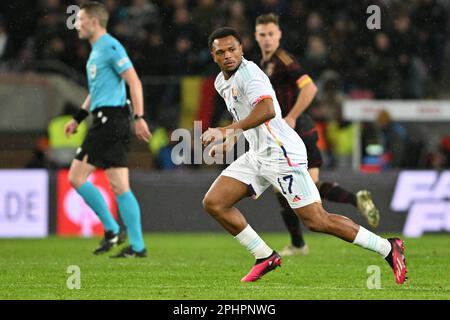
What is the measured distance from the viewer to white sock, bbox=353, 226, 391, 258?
26.7 feet

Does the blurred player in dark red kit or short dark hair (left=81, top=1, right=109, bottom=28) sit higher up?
short dark hair (left=81, top=1, right=109, bottom=28)

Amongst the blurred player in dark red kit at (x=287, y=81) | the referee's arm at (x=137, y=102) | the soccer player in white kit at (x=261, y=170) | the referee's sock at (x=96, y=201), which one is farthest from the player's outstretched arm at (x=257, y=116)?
the referee's sock at (x=96, y=201)

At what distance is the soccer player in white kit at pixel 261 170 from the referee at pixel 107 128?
2.52 m

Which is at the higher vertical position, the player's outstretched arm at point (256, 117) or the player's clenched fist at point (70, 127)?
the player's outstretched arm at point (256, 117)

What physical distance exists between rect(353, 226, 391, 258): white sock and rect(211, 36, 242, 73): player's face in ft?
5.05

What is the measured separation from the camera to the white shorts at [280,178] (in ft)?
26.9

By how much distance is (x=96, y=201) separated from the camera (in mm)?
11055

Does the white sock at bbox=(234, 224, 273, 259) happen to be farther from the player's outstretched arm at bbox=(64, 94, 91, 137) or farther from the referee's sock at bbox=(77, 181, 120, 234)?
the player's outstretched arm at bbox=(64, 94, 91, 137)

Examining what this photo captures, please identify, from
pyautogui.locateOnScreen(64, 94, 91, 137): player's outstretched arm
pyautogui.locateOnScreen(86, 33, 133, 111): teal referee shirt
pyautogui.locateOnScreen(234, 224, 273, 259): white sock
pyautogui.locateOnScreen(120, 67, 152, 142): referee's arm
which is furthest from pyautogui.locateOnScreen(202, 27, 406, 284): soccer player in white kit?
pyautogui.locateOnScreen(64, 94, 91, 137): player's outstretched arm

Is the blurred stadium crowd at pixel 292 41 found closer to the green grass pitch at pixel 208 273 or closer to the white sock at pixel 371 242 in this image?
the green grass pitch at pixel 208 273

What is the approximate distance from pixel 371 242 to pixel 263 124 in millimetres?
1185

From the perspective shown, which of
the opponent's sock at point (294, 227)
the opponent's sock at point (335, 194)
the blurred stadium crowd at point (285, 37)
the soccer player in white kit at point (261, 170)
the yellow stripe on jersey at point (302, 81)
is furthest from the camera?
the blurred stadium crowd at point (285, 37)
